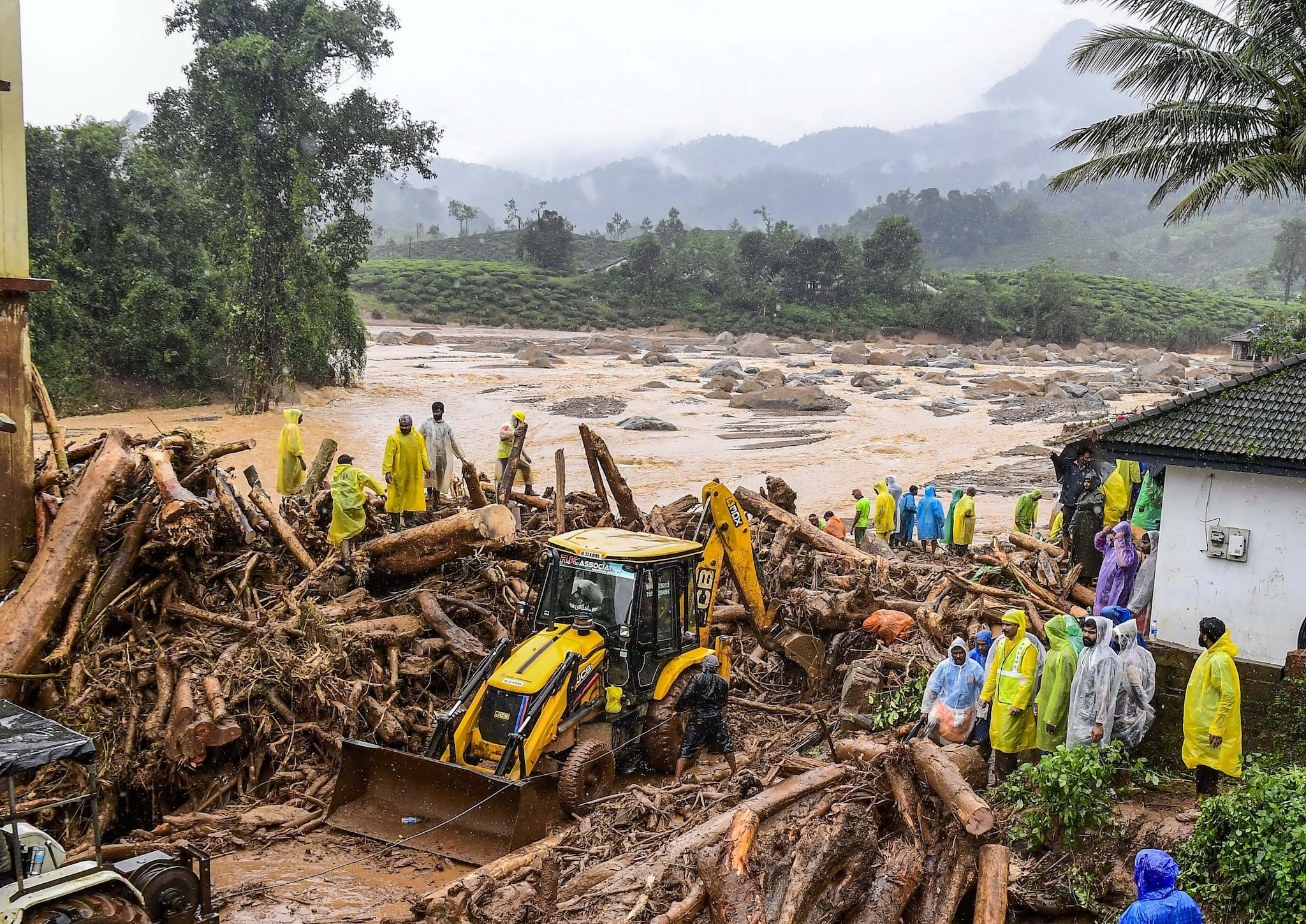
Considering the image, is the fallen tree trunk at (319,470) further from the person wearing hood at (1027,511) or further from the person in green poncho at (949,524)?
the person wearing hood at (1027,511)

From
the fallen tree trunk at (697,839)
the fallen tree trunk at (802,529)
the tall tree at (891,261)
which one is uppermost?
the tall tree at (891,261)

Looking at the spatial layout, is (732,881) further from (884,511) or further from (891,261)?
(891,261)

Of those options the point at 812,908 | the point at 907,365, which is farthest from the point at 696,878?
the point at 907,365

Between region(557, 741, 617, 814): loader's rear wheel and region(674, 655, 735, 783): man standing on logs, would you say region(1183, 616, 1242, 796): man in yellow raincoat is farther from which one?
region(557, 741, 617, 814): loader's rear wheel

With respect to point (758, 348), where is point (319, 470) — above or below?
below

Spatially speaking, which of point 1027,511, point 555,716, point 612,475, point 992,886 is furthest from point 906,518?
point 992,886

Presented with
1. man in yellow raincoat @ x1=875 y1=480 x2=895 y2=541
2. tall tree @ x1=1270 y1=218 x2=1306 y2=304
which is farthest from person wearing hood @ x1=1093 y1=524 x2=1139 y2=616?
tall tree @ x1=1270 y1=218 x2=1306 y2=304

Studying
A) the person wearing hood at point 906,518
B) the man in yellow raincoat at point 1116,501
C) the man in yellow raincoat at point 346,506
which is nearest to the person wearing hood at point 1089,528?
the man in yellow raincoat at point 1116,501

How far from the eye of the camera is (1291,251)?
98688mm

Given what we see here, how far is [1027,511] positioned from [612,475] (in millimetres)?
7920

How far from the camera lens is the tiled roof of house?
11.0 m

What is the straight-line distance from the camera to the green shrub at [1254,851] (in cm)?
643

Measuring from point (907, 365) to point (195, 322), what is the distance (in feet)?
151

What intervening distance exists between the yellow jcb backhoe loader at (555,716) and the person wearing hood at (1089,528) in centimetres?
628
